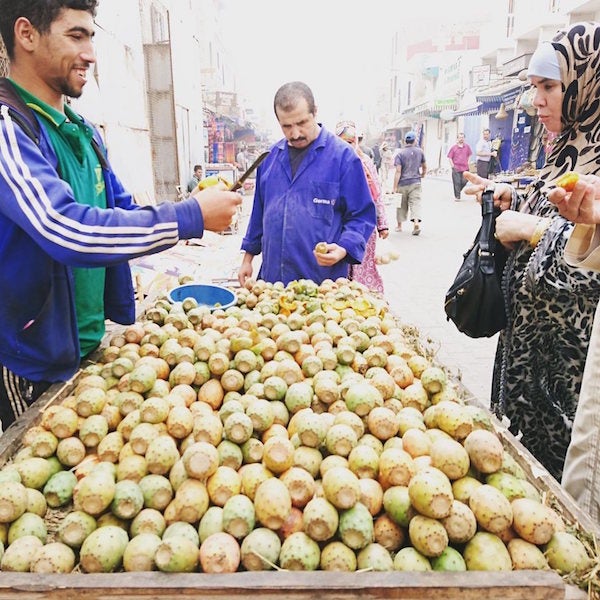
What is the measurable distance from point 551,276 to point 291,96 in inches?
84.9

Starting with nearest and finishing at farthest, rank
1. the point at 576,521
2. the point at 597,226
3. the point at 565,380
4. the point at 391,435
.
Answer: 1. the point at 576,521
2. the point at 391,435
3. the point at 597,226
4. the point at 565,380

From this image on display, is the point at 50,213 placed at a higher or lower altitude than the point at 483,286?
higher

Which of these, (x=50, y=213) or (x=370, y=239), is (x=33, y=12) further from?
(x=370, y=239)

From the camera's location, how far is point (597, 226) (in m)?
2.00

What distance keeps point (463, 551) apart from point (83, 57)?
2103mm

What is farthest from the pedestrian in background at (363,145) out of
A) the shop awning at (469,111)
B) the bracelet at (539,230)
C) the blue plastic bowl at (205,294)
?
the shop awning at (469,111)

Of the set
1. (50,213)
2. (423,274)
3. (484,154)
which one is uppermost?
(50,213)

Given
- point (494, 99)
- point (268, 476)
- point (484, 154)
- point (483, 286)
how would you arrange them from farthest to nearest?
1. point (494, 99)
2. point (484, 154)
3. point (483, 286)
4. point (268, 476)

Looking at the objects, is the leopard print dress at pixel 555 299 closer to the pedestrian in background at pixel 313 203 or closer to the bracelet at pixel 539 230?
the bracelet at pixel 539 230

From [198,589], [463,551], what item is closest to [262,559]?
[198,589]

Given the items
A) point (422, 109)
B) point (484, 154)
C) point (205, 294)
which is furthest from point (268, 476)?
point (422, 109)

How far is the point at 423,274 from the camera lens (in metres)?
9.14

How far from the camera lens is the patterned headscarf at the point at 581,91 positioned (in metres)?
2.43

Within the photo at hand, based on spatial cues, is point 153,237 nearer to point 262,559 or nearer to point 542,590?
point 262,559
